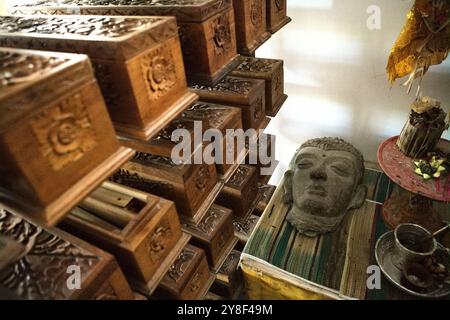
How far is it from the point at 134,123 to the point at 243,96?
0.59 meters

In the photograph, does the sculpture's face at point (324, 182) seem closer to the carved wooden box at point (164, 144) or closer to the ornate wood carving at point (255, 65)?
the ornate wood carving at point (255, 65)

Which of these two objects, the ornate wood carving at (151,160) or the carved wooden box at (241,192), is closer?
the ornate wood carving at (151,160)

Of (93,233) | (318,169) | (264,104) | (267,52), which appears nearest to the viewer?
(93,233)

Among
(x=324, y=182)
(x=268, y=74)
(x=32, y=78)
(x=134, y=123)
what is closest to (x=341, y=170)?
(x=324, y=182)

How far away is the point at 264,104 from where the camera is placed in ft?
4.89

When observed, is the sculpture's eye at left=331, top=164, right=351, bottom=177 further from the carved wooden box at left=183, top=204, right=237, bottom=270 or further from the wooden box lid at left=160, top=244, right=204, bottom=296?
the wooden box lid at left=160, top=244, right=204, bottom=296

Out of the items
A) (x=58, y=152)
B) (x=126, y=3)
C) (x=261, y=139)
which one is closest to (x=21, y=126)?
(x=58, y=152)

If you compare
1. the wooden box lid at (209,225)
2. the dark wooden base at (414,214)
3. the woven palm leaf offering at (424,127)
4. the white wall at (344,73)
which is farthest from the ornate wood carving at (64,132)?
the white wall at (344,73)

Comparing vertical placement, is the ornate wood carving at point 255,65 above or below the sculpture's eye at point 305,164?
above

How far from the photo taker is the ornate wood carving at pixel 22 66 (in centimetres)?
61

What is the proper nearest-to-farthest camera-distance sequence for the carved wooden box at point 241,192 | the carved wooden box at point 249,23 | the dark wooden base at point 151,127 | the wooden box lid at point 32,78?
the wooden box lid at point 32,78
the dark wooden base at point 151,127
the carved wooden box at point 249,23
the carved wooden box at point 241,192

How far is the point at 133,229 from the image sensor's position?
92cm

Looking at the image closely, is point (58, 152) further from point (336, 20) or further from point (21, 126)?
point (336, 20)
